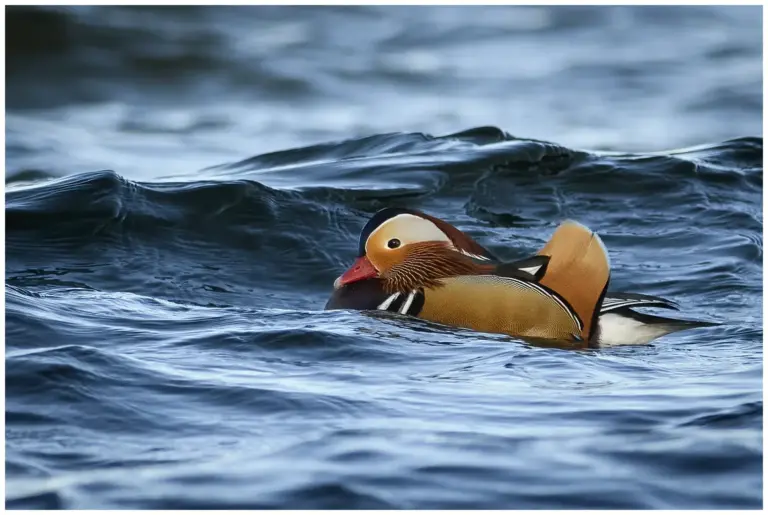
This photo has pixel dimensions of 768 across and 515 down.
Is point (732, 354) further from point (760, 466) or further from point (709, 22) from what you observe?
point (709, 22)

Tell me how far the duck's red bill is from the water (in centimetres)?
35

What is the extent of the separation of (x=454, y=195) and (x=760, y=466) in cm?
541

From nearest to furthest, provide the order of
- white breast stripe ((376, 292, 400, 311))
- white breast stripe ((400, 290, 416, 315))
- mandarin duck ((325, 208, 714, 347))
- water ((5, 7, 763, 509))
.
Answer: water ((5, 7, 763, 509)) < mandarin duck ((325, 208, 714, 347)) < white breast stripe ((400, 290, 416, 315)) < white breast stripe ((376, 292, 400, 311))

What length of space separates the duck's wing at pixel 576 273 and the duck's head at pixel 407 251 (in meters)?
0.45

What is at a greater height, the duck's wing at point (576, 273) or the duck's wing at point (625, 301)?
the duck's wing at point (576, 273)

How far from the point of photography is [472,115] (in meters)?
14.9

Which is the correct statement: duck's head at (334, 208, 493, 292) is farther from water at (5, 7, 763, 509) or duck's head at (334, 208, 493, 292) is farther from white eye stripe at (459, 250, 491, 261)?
water at (5, 7, 763, 509)

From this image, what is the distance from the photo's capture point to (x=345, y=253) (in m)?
8.49

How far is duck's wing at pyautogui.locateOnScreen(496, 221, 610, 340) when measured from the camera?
20.5ft

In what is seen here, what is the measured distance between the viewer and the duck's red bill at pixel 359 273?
6801 millimetres

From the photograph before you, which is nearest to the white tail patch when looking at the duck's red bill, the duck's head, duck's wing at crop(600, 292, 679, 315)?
the duck's head

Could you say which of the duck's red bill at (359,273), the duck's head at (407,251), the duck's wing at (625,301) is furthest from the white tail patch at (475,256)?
the duck's wing at (625,301)

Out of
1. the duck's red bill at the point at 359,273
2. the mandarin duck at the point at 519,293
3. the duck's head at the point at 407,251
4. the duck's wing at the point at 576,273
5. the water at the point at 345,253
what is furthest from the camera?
the duck's red bill at the point at 359,273

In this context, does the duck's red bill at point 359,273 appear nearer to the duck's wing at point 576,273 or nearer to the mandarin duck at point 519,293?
the mandarin duck at point 519,293
